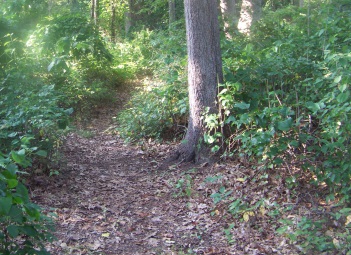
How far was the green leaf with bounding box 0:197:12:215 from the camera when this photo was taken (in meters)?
2.86

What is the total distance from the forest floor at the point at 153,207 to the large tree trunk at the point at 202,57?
973mm

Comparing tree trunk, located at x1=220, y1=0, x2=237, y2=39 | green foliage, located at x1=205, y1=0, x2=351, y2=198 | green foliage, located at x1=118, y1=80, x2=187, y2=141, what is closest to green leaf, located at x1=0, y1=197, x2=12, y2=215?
green foliage, located at x1=205, y1=0, x2=351, y2=198

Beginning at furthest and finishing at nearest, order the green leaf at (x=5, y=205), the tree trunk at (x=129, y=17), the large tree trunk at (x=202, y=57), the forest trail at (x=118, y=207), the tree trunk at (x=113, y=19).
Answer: the tree trunk at (x=113, y=19)
the tree trunk at (x=129, y=17)
the large tree trunk at (x=202, y=57)
the forest trail at (x=118, y=207)
the green leaf at (x=5, y=205)

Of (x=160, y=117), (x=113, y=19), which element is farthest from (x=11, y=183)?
(x=113, y=19)

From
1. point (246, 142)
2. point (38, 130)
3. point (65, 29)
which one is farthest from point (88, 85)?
point (246, 142)

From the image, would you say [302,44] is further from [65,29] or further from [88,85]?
[88,85]

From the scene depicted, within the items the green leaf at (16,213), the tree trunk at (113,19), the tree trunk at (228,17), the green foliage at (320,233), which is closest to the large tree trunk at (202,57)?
the green foliage at (320,233)

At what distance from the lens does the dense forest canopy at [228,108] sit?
4.73 meters

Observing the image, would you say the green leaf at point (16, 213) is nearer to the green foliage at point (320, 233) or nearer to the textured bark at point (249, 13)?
the green foliage at point (320, 233)

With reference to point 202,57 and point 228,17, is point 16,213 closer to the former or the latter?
point 202,57

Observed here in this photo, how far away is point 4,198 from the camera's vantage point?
114 inches

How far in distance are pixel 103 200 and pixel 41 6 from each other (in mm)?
7120

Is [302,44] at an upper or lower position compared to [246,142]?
upper

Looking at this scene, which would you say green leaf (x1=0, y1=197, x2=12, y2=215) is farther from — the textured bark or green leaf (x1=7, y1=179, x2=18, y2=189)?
the textured bark
